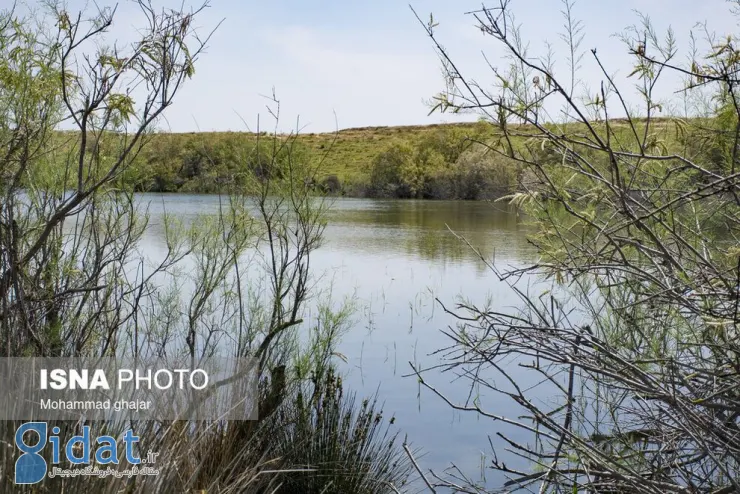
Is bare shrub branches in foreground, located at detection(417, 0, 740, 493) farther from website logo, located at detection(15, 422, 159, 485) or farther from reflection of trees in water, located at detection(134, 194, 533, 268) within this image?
reflection of trees in water, located at detection(134, 194, 533, 268)

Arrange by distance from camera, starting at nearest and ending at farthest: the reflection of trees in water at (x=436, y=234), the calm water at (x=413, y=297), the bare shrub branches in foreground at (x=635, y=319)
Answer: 1. the bare shrub branches in foreground at (x=635, y=319)
2. the calm water at (x=413, y=297)
3. the reflection of trees in water at (x=436, y=234)

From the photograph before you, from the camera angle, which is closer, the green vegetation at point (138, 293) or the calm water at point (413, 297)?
the green vegetation at point (138, 293)

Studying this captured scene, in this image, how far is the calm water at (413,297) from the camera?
21.3ft

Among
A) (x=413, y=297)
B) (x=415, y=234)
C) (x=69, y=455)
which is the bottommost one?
(x=413, y=297)

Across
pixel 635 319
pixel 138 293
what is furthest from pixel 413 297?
pixel 635 319

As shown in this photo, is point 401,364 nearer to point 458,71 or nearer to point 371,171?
point 458,71

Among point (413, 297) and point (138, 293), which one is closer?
point (138, 293)

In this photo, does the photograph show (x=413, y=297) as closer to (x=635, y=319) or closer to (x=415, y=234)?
(x=415, y=234)

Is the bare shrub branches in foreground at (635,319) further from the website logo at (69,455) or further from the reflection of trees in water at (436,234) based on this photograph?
the reflection of trees in water at (436,234)

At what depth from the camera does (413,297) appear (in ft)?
34.9

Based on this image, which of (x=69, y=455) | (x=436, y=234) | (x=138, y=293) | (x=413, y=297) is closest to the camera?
(x=69, y=455)

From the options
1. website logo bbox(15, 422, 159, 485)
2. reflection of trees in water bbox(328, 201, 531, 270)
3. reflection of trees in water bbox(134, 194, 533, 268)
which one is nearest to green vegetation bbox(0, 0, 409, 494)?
website logo bbox(15, 422, 159, 485)

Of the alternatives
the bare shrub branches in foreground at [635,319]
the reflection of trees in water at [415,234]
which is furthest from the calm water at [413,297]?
the bare shrub branches in foreground at [635,319]

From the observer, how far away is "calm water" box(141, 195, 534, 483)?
650cm
